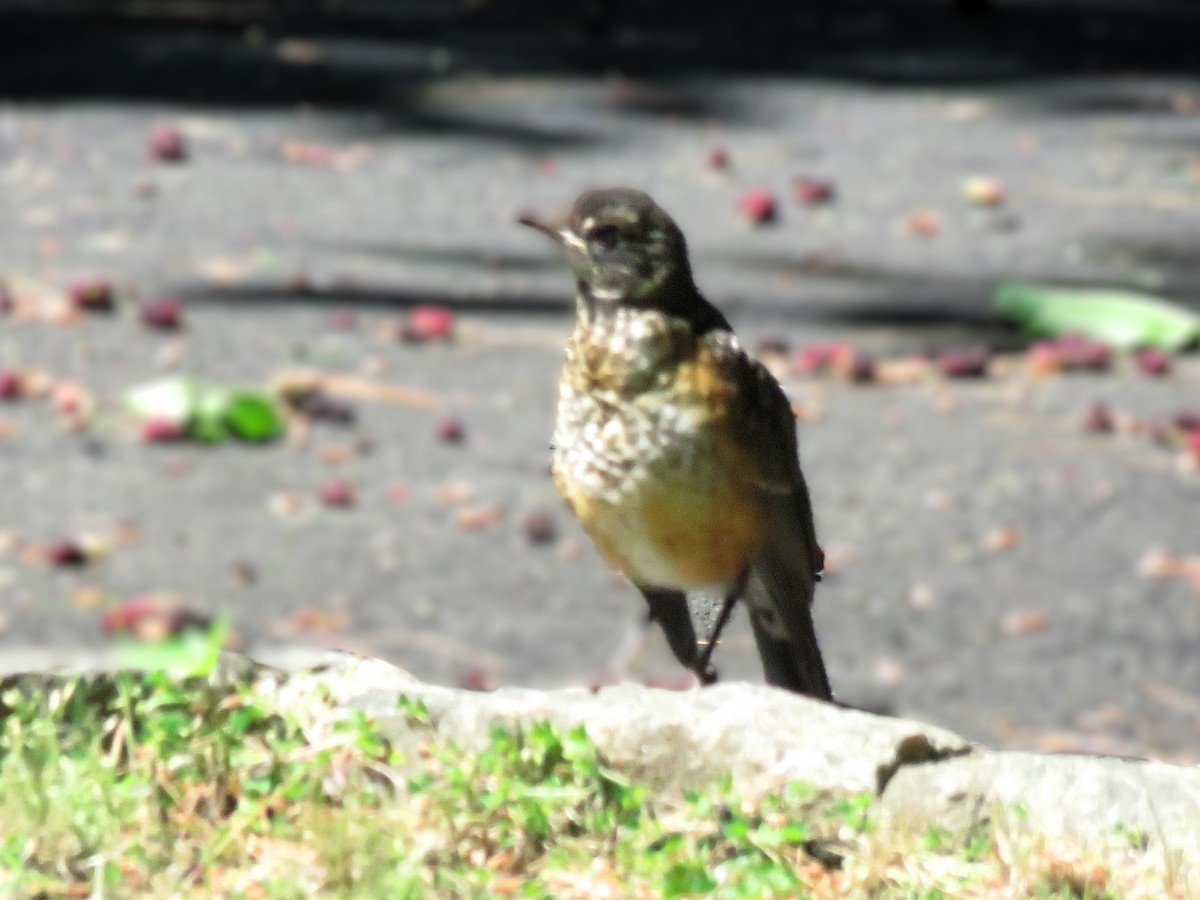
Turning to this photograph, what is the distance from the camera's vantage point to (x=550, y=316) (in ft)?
31.0

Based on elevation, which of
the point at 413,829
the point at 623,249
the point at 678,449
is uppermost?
the point at 623,249

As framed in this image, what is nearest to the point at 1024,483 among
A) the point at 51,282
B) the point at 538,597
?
the point at 538,597

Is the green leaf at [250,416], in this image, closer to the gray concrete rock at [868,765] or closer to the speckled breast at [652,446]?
the gray concrete rock at [868,765]

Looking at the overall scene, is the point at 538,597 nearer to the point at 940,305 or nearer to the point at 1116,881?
the point at 940,305

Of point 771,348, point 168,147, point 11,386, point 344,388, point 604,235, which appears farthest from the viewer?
point 168,147

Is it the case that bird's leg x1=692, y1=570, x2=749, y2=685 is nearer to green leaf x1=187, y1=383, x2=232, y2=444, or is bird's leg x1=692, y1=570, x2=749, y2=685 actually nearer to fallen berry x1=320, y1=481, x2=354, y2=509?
fallen berry x1=320, y1=481, x2=354, y2=509

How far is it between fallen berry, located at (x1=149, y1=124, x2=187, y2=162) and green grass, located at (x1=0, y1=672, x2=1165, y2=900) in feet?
27.7

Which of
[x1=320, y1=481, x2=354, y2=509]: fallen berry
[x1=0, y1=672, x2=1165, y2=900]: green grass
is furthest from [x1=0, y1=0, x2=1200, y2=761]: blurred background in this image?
[x1=0, y1=672, x2=1165, y2=900]: green grass

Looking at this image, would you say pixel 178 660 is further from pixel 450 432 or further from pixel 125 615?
pixel 450 432

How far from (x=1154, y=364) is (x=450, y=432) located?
287 centimetres

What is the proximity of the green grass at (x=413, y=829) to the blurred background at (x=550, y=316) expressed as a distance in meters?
1.55

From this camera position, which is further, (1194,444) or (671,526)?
(1194,444)

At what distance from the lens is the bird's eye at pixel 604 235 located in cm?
269

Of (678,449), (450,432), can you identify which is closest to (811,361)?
(450,432)
